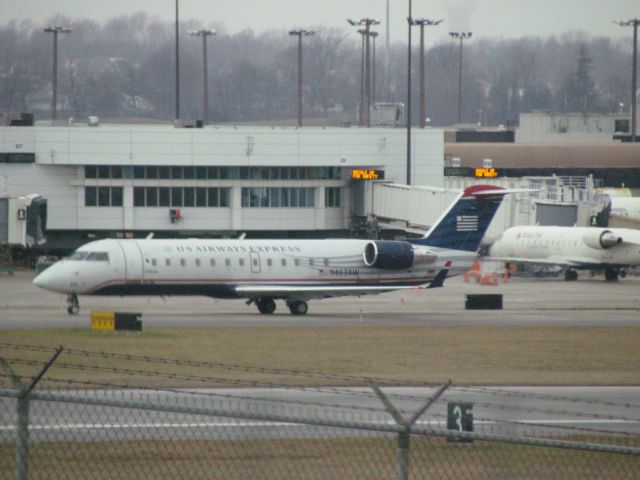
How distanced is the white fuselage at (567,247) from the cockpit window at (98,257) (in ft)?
112

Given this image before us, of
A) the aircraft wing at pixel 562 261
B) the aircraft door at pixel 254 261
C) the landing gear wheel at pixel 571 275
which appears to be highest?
the aircraft door at pixel 254 261

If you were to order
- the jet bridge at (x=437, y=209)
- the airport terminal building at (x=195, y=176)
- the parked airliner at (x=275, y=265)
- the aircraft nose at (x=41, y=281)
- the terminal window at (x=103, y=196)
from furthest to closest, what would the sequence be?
the terminal window at (x=103, y=196) → the airport terminal building at (x=195, y=176) → the jet bridge at (x=437, y=209) → the parked airliner at (x=275, y=265) → the aircraft nose at (x=41, y=281)

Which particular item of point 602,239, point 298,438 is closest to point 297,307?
point 602,239

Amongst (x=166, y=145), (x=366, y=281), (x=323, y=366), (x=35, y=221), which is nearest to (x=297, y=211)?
(x=166, y=145)

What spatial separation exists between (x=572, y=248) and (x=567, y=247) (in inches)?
11.2

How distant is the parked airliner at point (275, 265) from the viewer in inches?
1834

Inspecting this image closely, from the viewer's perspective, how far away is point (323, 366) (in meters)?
32.4

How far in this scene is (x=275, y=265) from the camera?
4903cm

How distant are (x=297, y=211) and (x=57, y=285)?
132ft

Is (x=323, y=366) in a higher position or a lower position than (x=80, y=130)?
lower

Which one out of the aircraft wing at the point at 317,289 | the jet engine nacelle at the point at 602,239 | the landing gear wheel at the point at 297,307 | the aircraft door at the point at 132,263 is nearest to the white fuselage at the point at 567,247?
the jet engine nacelle at the point at 602,239

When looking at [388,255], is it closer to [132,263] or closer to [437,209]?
[132,263]

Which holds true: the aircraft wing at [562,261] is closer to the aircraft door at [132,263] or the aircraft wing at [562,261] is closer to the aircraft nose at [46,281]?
the aircraft door at [132,263]

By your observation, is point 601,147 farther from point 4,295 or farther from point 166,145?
point 4,295
